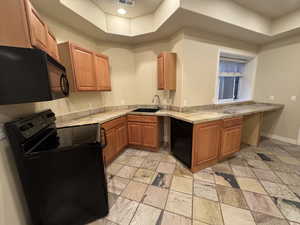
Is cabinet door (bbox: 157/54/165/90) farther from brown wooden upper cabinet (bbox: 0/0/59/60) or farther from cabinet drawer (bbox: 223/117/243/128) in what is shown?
brown wooden upper cabinet (bbox: 0/0/59/60)

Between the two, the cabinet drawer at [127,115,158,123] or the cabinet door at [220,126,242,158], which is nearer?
the cabinet door at [220,126,242,158]

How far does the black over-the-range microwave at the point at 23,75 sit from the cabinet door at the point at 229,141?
257 cm

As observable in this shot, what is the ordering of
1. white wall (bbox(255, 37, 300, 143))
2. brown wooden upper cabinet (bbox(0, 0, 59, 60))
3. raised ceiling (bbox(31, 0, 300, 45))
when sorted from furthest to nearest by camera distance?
white wall (bbox(255, 37, 300, 143)), raised ceiling (bbox(31, 0, 300, 45)), brown wooden upper cabinet (bbox(0, 0, 59, 60))

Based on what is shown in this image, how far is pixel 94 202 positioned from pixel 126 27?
3.20m

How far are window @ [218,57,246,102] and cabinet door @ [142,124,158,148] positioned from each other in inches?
83.0

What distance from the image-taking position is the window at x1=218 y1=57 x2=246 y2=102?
3286 mm

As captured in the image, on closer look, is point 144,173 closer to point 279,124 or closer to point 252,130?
point 252,130

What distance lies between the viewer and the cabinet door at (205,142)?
1.98 m

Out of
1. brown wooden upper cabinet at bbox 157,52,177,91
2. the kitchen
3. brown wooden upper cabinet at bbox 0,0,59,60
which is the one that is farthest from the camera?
brown wooden upper cabinet at bbox 157,52,177,91

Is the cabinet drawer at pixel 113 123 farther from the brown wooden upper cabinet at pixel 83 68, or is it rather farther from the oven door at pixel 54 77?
the oven door at pixel 54 77

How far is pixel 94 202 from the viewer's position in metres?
1.33

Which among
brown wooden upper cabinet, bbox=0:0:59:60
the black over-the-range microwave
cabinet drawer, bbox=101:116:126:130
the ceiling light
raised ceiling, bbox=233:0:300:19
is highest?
the ceiling light

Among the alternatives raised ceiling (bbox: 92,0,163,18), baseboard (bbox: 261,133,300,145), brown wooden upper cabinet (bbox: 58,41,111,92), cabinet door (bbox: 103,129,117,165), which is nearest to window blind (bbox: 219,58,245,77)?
baseboard (bbox: 261,133,300,145)

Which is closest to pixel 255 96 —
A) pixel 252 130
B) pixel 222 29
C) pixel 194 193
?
pixel 252 130
